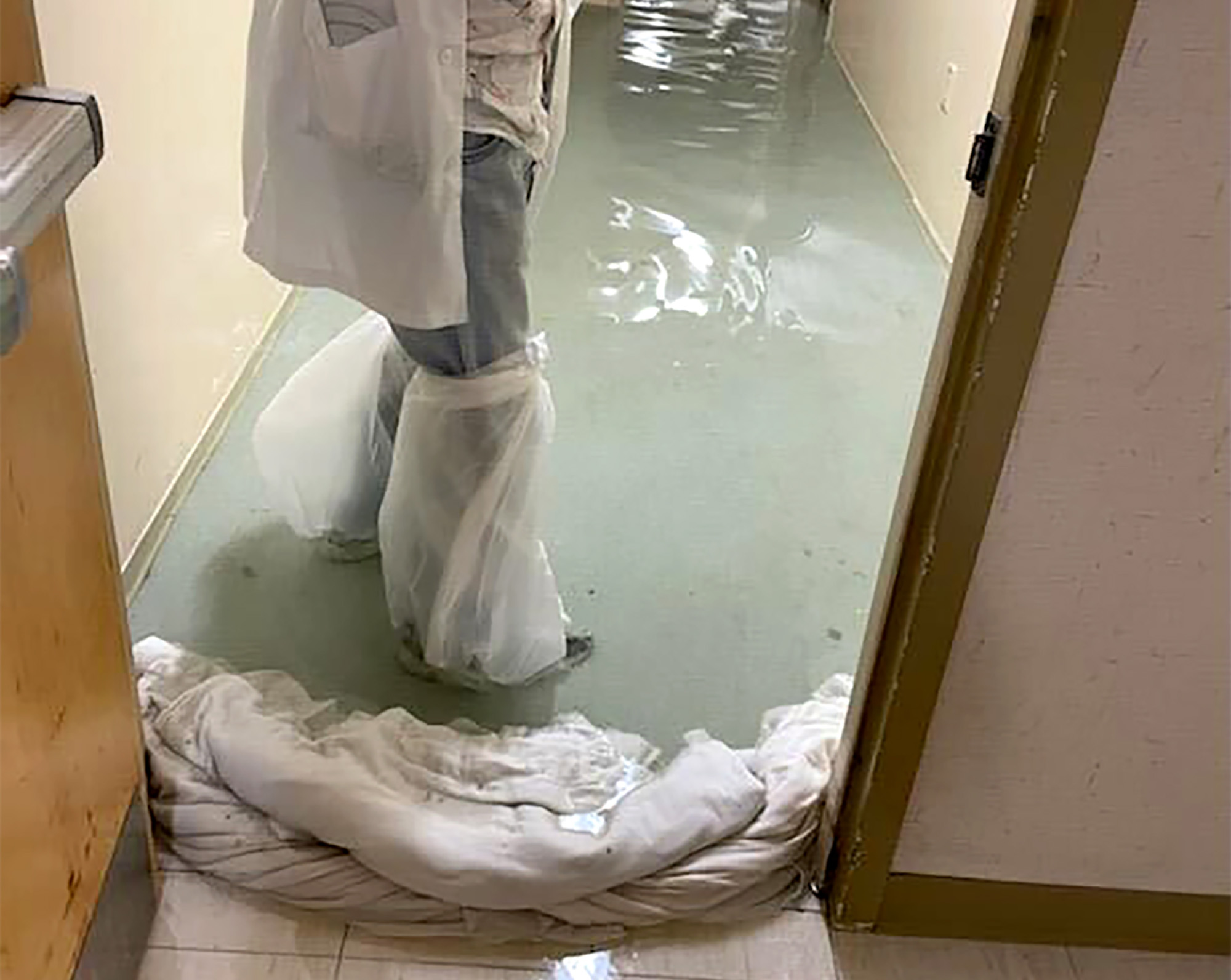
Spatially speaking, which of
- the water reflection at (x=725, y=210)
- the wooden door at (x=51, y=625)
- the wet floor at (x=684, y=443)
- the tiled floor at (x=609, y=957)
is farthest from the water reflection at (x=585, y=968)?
the water reflection at (x=725, y=210)

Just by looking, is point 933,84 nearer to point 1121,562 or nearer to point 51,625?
point 1121,562

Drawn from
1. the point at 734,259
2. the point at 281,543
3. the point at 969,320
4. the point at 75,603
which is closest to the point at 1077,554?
the point at 969,320

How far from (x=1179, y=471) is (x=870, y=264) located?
178 centimetres

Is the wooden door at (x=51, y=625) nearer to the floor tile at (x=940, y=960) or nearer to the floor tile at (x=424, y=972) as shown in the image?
the floor tile at (x=424, y=972)

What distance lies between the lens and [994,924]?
4.86 feet

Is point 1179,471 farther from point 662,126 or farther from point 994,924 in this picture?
point 662,126

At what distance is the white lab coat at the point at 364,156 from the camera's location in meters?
1.32

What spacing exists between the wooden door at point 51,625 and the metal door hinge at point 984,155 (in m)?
0.68

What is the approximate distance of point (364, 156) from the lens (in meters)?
1.38

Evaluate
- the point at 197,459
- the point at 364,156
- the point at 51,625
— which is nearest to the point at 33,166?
the point at 51,625

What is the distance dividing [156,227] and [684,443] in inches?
33.7

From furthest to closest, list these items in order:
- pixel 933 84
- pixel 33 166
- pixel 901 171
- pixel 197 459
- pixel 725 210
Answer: pixel 901 171
pixel 933 84
pixel 725 210
pixel 197 459
pixel 33 166

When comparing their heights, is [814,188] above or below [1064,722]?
below

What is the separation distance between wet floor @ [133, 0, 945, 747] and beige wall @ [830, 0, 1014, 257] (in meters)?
0.08
